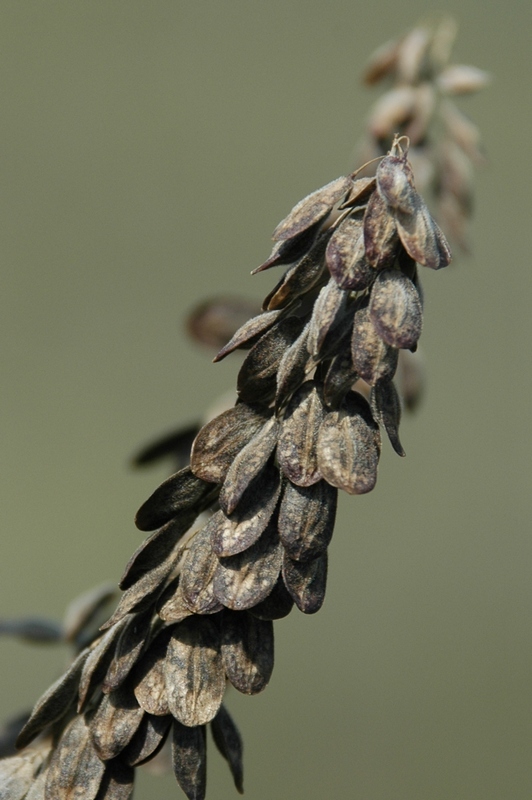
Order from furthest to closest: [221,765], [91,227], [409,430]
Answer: [91,227] → [409,430] → [221,765]

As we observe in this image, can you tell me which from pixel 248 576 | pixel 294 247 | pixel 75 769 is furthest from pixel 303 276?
pixel 75 769

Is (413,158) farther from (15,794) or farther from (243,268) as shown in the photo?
(243,268)

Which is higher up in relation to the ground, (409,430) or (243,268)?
(243,268)

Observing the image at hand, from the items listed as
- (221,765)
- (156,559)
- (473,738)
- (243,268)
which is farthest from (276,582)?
(243,268)

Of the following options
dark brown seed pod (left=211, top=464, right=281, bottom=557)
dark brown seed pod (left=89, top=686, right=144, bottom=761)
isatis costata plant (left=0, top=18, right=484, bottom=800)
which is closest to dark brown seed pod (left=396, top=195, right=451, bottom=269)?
isatis costata plant (left=0, top=18, right=484, bottom=800)

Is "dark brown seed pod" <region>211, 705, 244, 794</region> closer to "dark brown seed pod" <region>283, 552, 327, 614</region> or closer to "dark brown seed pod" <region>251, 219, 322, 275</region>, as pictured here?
"dark brown seed pod" <region>283, 552, 327, 614</region>

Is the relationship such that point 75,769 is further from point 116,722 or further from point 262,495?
point 262,495

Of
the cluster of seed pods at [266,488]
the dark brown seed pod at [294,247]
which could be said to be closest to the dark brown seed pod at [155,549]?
the cluster of seed pods at [266,488]
